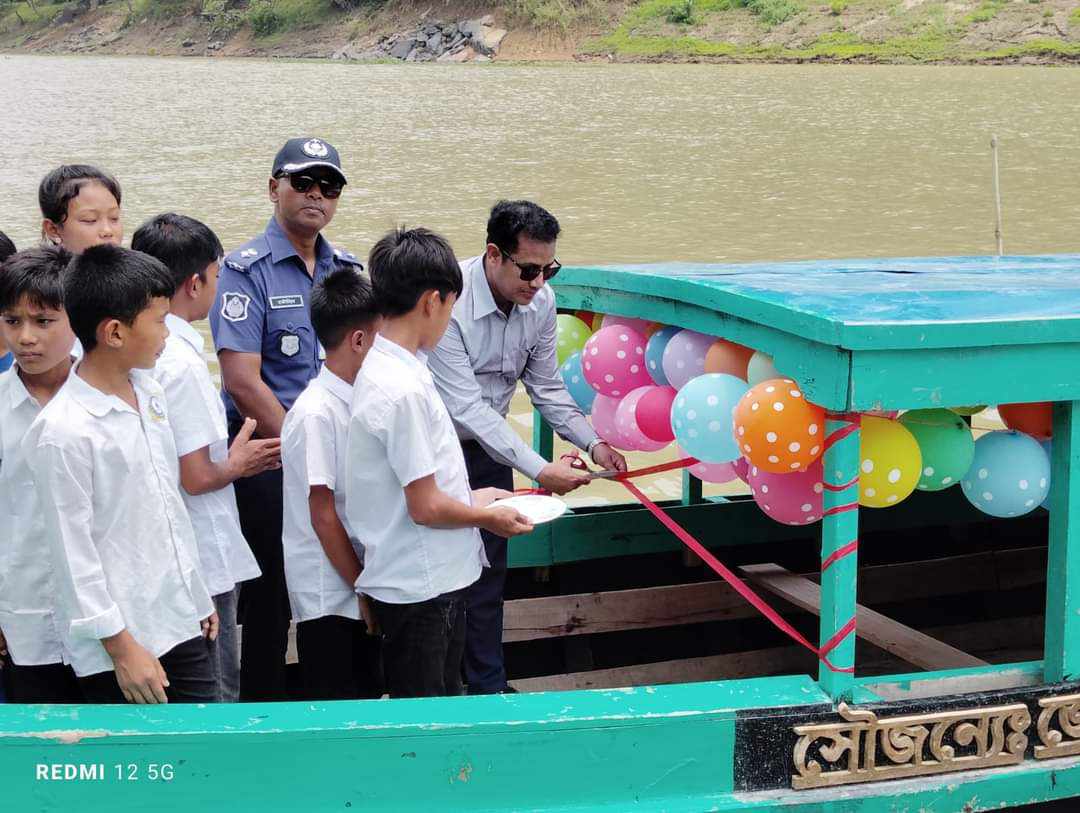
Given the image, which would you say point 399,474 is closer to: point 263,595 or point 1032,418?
point 263,595

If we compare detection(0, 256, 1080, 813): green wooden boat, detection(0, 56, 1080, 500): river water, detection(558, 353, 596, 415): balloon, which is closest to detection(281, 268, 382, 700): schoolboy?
detection(0, 256, 1080, 813): green wooden boat

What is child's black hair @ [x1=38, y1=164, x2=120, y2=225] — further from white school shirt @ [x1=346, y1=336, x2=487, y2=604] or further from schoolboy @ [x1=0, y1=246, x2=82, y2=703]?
white school shirt @ [x1=346, y1=336, x2=487, y2=604]

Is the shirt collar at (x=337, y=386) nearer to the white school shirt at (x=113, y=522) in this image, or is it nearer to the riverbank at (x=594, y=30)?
the white school shirt at (x=113, y=522)

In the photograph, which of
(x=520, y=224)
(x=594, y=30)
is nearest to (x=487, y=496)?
(x=520, y=224)

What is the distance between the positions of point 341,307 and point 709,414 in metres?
0.74

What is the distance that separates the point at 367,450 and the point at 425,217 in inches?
546

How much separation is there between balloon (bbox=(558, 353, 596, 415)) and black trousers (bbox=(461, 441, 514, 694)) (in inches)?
13.2

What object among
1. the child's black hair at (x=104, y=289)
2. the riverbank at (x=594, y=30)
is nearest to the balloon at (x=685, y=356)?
the child's black hair at (x=104, y=289)

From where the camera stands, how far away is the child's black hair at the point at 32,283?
7.67ft

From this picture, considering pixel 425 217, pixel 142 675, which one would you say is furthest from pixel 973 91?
pixel 142 675

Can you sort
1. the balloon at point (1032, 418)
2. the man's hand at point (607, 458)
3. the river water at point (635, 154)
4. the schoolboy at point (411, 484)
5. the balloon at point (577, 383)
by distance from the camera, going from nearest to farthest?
1. the schoolboy at point (411, 484)
2. the balloon at point (1032, 418)
3. the man's hand at point (607, 458)
4. the balloon at point (577, 383)
5. the river water at point (635, 154)

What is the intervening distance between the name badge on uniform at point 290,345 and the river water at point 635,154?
3.93 meters

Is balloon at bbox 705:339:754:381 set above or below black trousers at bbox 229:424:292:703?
above

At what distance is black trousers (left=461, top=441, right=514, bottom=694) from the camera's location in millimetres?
3225
